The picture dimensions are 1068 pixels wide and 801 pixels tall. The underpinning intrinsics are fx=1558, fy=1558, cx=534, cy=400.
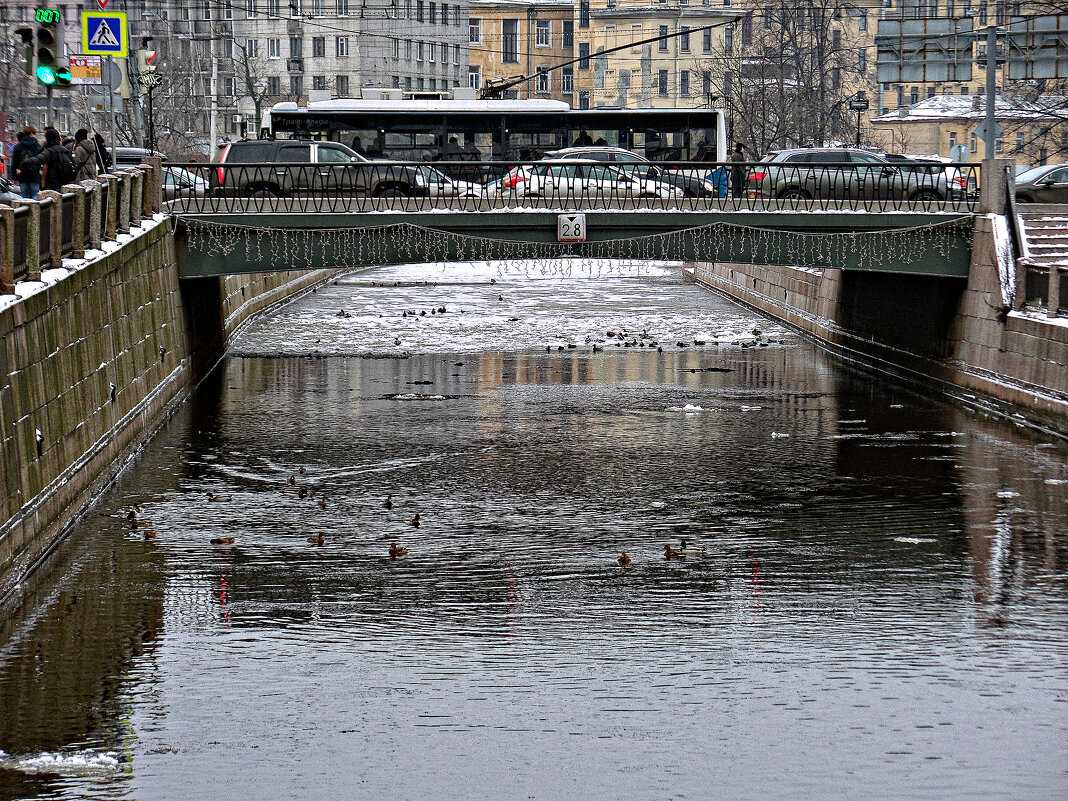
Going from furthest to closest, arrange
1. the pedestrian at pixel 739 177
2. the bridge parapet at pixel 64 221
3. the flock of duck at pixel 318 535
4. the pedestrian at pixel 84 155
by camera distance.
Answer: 1. the pedestrian at pixel 739 177
2. the pedestrian at pixel 84 155
3. the flock of duck at pixel 318 535
4. the bridge parapet at pixel 64 221

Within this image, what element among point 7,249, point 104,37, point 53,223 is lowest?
point 7,249

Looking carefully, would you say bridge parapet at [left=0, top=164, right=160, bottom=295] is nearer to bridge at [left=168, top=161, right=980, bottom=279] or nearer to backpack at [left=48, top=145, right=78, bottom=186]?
backpack at [left=48, top=145, right=78, bottom=186]

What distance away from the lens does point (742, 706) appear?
1216cm

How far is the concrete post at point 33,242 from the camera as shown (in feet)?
57.5

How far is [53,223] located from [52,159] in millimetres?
6592

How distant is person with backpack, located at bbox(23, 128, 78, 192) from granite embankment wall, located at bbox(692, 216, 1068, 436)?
1585cm

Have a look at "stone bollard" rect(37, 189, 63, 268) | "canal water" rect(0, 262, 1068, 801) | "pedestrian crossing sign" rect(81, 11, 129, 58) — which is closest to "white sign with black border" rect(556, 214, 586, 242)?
"canal water" rect(0, 262, 1068, 801)

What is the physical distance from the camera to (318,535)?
704 inches

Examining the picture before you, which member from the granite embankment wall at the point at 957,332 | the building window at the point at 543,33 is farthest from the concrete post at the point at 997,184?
the building window at the point at 543,33

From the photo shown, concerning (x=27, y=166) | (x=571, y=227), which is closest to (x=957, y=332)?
(x=571, y=227)

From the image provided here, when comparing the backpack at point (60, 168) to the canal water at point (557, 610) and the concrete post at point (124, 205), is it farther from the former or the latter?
the canal water at point (557, 610)

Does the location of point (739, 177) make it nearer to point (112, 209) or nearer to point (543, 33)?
point (112, 209)

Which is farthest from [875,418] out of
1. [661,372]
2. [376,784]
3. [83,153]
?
[376,784]

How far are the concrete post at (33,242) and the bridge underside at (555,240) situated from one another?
11265mm
